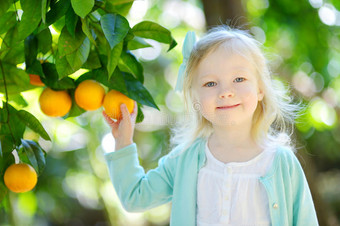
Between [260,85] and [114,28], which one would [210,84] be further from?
[114,28]

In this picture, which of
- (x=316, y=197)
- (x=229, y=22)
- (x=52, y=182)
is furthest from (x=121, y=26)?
(x=52, y=182)

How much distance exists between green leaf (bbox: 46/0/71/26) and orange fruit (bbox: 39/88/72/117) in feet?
0.65

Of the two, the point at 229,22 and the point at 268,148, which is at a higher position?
the point at 229,22

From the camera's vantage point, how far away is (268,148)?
3.56 ft

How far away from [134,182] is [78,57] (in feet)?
1.51

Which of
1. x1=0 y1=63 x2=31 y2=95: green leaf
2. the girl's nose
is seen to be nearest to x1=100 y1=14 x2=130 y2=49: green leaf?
x1=0 y1=63 x2=31 y2=95: green leaf

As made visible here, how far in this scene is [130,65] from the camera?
0.89 metres

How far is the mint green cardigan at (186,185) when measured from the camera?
39.7 inches

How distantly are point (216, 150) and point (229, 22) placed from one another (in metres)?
0.57

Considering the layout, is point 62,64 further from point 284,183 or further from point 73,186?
point 73,186

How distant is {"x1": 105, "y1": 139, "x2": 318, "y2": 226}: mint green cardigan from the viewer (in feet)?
3.31

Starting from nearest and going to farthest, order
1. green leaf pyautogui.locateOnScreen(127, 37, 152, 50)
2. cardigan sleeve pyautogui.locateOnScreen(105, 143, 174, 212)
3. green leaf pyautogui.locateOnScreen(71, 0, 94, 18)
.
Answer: green leaf pyautogui.locateOnScreen(71, 0, 94, 18), green leaf pyautogui.locateOnScreen(127, 37, 152, 50), cardigan sleeve pyautogui.locateOnScreen(105, 143, 174, 212)

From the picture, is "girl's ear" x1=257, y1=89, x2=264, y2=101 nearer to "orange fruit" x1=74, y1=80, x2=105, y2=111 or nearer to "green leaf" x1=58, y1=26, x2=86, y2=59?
"orange fruit" x1=74, y1=80, x2=105, y2=111

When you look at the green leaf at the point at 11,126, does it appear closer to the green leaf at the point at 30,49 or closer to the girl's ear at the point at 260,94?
the green leaf at the point at 30,49
